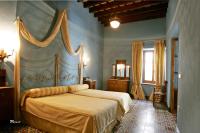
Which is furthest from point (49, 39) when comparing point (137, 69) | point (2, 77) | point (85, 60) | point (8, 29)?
point (137, 69)

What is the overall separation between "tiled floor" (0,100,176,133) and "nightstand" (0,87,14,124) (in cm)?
22

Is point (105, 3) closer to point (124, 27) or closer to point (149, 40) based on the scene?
point (124, 27)

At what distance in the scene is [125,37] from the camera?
24.1ft

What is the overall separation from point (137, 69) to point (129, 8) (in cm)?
271

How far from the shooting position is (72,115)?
252 cm

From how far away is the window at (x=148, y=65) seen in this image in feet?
22.6

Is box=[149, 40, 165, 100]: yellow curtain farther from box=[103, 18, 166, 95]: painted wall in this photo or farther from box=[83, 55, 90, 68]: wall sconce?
box=[83, 55, 90, 68]: wall sconce

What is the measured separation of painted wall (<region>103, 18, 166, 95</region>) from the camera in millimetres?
6704

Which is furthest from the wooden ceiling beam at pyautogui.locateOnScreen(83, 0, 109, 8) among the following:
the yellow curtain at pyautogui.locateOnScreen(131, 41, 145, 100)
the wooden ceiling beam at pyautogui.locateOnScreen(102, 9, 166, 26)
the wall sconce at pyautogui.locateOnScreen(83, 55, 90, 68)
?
the yellow curtain at pyautogui.locateOnScreen(131, 41, 145, 100)

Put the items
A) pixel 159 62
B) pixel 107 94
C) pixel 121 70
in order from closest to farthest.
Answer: pixel 107 94 < pixel 159 62 < pixel 121 70

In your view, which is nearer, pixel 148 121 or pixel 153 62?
pixel 148 121

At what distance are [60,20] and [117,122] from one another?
3.34 metres

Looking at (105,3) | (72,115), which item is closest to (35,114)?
(72,115)

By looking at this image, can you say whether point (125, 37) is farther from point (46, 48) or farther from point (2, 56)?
point (2, 56)
